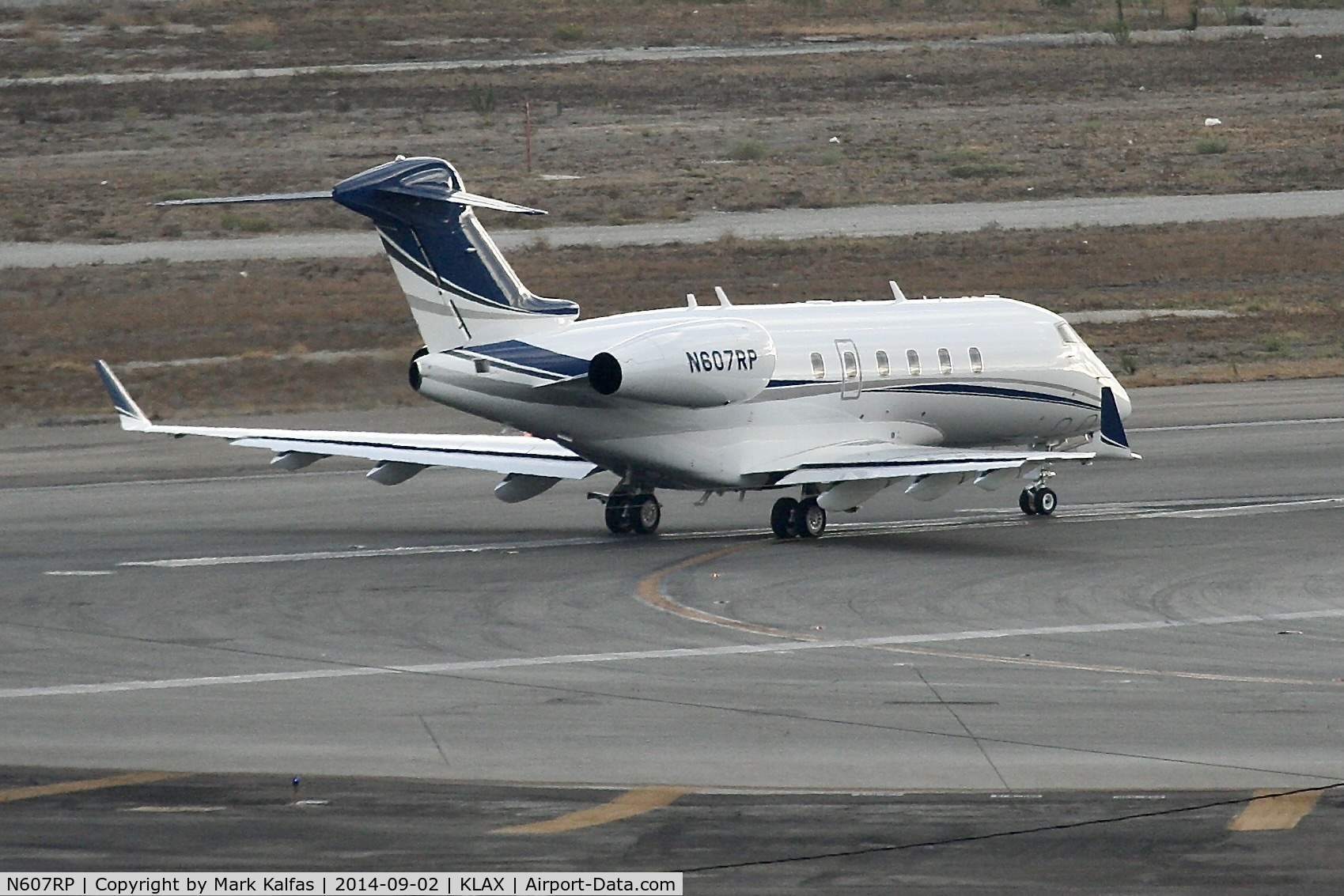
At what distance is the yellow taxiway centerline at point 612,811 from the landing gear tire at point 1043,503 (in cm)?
1607

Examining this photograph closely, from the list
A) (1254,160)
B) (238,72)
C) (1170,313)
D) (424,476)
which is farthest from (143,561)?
(238,72)

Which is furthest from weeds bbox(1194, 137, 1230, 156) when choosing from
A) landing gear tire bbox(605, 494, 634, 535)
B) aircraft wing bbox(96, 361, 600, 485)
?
landing gear tire bbox(605, 494, 634, 535)

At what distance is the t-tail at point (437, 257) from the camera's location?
90.0ft

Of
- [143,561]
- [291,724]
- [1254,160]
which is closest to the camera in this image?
[291,724]

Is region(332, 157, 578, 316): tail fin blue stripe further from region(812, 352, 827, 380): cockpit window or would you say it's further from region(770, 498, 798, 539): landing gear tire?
region(770, 498, 798, 539): landing gear tire

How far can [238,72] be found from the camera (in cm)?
9706

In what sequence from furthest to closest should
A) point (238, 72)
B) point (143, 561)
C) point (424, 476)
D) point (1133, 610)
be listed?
point (238, 72) → point (424, 476) → point (143, 561) → point (1133, 610)

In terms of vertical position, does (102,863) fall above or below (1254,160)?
above

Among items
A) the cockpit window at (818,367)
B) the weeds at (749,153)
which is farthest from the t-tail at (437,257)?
the weeds at (749,153)

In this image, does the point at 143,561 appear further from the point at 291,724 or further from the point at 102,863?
the point at 102,863

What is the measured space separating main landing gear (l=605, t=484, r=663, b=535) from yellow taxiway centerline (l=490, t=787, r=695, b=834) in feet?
44.9

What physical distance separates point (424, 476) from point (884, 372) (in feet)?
31.9

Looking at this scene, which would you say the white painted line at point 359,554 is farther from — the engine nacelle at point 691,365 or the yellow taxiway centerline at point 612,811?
the yellow taxiway centerline at point 612,811
